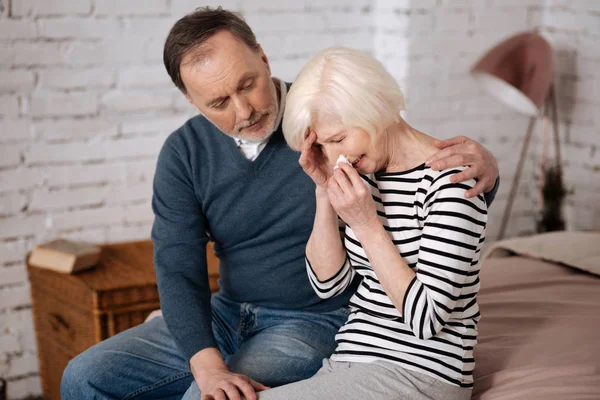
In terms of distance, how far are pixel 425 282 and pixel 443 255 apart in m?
0.06

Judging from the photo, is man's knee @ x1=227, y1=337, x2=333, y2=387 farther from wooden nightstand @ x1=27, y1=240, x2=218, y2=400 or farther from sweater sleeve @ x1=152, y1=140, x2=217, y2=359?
wooden nightstand @ x1=27, y1=240, x2=218, y2=400

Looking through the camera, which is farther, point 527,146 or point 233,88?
point 527,146

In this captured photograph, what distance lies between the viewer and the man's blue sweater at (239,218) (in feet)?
5.80

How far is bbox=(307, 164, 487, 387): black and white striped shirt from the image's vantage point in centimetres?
132

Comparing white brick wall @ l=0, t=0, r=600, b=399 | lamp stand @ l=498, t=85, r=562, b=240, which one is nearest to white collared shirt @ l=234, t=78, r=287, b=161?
white brick wall @ l=0, t=0, r=600, b=399

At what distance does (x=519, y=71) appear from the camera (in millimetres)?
2975

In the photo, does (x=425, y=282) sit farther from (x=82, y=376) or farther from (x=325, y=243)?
(x=82, y=376)

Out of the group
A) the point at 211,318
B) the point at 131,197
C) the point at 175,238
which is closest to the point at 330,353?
the point at 211,318

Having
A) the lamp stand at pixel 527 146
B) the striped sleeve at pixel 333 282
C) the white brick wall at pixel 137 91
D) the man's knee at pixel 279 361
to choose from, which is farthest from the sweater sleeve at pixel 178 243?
the lamp stand at pixel 527 146

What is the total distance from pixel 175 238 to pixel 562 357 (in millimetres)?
938

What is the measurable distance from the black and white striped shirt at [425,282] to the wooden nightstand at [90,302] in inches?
39.8

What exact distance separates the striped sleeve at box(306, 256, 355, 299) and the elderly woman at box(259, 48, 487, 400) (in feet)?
0.32

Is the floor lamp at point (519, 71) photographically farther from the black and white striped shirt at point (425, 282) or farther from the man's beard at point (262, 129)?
the black and white striped shirt at point (425, 282)

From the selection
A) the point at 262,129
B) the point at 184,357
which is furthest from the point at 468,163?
the point at 184,357
